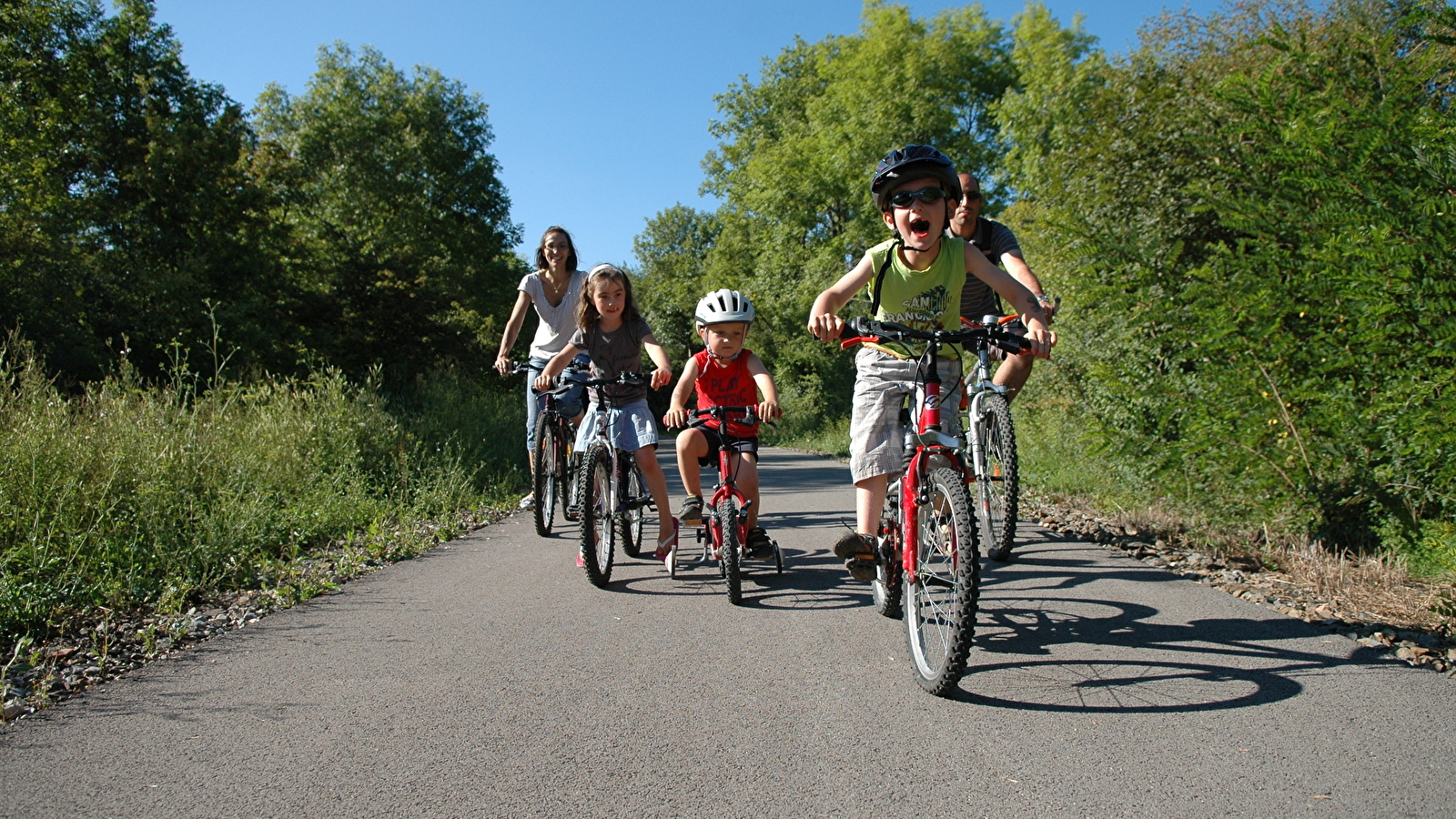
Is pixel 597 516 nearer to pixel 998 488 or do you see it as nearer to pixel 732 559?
pixel 732 559

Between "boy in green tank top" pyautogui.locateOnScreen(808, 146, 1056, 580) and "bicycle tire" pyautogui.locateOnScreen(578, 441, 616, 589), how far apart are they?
1650 millimetres

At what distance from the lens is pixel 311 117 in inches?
1571

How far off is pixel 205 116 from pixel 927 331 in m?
31.9

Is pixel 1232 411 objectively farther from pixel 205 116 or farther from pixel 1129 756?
pixel 205 116

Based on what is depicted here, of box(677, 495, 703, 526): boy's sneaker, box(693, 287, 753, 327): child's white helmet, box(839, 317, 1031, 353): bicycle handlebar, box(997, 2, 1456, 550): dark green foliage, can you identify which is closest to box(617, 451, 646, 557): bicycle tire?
box(677, 495, 703, 526): boy's sneaker

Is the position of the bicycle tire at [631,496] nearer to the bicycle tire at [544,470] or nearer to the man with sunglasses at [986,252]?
the bicycle tire at [544,470]

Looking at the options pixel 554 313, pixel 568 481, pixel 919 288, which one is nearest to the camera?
pixel 919 288

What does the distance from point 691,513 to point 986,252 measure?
2.54 meters

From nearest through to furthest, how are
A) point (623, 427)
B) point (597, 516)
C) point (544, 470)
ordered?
point (597, 516) → point (623, 427) → point (544, 470)

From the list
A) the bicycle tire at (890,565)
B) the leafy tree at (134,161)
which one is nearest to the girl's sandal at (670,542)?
the bicycle tire at (890,565)

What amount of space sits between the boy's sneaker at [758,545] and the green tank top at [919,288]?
149cm

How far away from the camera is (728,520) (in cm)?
482

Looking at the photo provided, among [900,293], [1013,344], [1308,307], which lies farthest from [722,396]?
[1308,307]

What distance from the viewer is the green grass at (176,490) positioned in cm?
479
